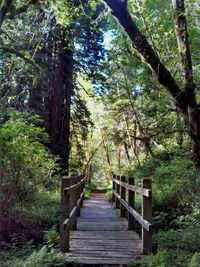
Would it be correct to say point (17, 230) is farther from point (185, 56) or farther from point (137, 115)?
point (137, 115)

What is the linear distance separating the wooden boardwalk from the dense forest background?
0.37 meters

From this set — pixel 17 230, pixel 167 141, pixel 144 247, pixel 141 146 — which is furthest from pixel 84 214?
pixel 141 146

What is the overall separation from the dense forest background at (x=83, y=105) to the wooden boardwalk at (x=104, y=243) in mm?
365

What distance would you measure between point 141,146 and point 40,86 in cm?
1059

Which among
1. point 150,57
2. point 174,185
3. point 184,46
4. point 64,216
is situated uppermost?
point 184,46

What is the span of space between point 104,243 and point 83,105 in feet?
45.2

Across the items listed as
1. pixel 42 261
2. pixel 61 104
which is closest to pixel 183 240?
pixel 42 261

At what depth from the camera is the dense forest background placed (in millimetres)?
7953

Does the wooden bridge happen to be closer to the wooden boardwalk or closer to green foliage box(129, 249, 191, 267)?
the wooden boardwalk

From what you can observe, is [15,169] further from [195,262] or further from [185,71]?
[195,262]

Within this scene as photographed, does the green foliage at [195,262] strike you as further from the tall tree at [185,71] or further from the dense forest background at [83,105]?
the tall tree at [185,71]

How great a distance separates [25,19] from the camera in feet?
51.5

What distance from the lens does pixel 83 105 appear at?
20.0 m

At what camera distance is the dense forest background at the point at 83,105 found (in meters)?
7.95
